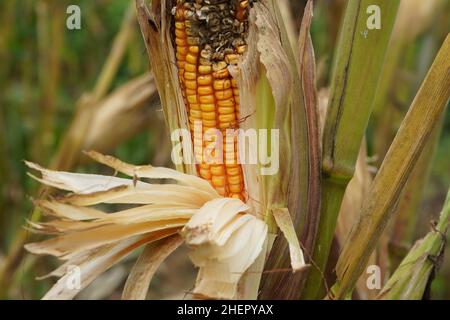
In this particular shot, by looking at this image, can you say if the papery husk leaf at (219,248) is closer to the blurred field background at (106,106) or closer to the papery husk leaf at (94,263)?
the papery husk leaf at (94,263)

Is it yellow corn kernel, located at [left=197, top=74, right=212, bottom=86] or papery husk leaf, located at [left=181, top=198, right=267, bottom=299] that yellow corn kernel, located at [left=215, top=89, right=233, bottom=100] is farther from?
papery husk leaf, located at [left=181, top=198, right=267, bottom=299]

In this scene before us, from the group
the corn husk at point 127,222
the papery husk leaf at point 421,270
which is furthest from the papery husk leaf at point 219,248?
the papery husk leaf at point 421,270

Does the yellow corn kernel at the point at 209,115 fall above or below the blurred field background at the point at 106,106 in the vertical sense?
above

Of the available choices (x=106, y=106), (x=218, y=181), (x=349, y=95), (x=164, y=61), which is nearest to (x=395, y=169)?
(x=349, y=95)

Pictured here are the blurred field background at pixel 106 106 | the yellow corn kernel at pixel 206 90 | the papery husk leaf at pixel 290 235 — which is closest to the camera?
the papery husk leaf at pixel 290 235

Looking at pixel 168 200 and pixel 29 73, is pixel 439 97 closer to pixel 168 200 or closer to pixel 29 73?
pixel 168 200
